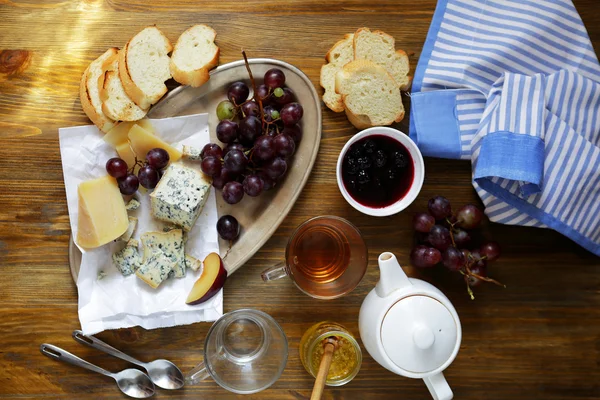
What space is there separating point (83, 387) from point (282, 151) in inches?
29.3

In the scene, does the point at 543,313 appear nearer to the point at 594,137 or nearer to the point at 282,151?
the point at 594,137

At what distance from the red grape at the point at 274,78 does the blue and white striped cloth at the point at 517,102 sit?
0.31 m

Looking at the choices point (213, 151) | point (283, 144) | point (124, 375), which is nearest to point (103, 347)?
point (124, 375)

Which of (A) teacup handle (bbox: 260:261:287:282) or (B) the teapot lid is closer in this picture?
(B) the teapot lid

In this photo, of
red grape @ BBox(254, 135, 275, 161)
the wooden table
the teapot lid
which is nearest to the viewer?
the teapot lid

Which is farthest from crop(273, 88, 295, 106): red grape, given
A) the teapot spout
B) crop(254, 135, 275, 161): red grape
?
the teapot spout

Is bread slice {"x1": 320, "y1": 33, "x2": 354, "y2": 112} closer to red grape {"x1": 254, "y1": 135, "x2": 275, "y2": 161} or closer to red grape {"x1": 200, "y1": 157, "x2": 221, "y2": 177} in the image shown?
red grape {"x1": 254, "y1": 135, "x2": 275, "y2": 161}

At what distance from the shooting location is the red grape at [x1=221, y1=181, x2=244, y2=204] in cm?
119

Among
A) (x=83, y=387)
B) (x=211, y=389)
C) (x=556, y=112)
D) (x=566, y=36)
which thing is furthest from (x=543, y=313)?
(x=83, y=387)

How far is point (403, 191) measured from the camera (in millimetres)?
1191

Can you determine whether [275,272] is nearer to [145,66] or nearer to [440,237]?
[440,237]

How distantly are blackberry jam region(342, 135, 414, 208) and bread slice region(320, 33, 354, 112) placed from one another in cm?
13

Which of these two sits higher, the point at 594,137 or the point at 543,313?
the point at 594,137

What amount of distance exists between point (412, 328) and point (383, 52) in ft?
2.08
